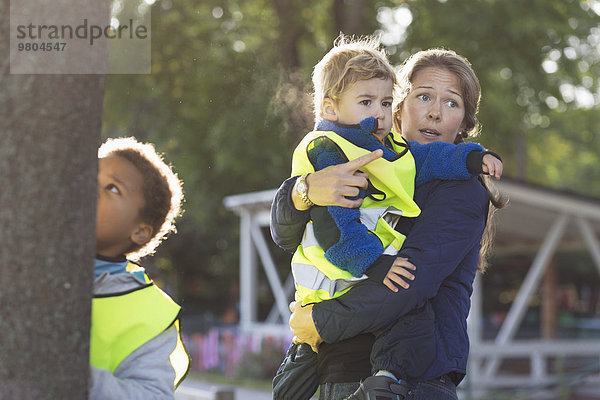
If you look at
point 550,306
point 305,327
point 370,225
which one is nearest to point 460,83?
point 370,225

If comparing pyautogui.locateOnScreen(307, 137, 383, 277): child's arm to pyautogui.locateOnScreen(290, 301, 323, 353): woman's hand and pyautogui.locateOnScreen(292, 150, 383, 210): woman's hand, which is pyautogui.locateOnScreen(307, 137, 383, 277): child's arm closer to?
pyautogui.locateOnScreen(292, 150, 383, 210): woman's hand

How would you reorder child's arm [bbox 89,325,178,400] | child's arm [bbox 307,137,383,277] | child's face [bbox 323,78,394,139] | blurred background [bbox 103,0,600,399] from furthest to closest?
1. blurred background [bbox 103,0,600,399]
2. child's face [bbox 323,78,394,139]
3. child's arm [bbox 307,137,383,277]
4. child's arm [bbox 89,325,178,400]

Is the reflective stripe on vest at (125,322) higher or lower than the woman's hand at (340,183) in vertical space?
lower

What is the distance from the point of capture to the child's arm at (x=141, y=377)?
222cm

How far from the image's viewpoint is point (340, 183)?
8.39 ft

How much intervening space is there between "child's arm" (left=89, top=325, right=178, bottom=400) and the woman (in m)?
0.47

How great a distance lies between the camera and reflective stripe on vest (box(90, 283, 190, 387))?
229 cm

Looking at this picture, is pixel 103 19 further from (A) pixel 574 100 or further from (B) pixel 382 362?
(A) pixel 574 100

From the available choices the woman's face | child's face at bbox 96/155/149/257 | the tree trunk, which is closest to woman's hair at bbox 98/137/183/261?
child's face at bbox 96/155/149/257

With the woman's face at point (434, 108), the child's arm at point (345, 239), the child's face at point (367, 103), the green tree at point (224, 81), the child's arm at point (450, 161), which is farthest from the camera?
the green tree at point (224, 81)

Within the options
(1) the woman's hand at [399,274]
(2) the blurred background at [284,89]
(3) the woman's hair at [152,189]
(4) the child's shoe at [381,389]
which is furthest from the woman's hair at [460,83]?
(2) the blurred background at [284,89]

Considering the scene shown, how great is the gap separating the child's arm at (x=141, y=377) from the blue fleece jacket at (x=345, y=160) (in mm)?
592

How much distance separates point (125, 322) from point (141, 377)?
6.3 inches

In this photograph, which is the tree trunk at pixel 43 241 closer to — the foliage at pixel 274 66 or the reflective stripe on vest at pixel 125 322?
the reflective stripe on vest at pixel 125 322
